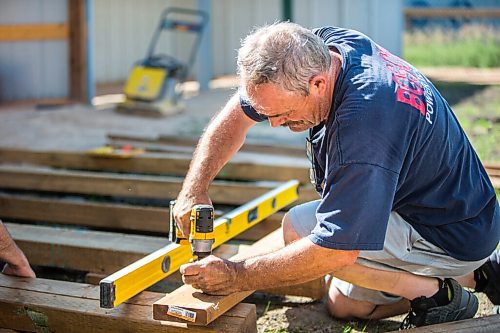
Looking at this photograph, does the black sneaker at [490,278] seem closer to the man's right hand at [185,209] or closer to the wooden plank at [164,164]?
the man's right hand at [185,209]

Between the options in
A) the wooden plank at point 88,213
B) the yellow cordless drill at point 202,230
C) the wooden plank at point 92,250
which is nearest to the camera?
the yellow cordless drill at point 202,230

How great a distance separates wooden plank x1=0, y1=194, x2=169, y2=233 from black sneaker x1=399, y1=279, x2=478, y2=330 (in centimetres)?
176

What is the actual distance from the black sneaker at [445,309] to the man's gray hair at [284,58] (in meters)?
1.09

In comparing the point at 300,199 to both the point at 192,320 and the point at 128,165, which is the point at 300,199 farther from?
the point at 192,320

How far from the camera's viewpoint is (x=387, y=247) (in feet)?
10.2

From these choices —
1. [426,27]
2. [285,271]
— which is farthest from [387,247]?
[426,27]

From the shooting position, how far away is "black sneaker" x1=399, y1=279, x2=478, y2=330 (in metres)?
3.14

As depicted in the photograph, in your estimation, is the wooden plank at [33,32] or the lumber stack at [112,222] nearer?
the lumber stack at [112,222]

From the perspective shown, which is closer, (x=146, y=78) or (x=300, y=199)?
(x=300, y=199)

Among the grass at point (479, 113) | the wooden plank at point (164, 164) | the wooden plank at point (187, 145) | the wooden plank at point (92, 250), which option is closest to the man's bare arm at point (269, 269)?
the wooden plank at point (92, 250)

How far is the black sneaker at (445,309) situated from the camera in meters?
3.14

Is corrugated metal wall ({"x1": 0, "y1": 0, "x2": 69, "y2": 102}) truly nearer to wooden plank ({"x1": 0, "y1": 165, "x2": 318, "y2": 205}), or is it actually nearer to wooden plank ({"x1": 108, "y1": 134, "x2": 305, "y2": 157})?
wooden plank ({"x1": 108, "y1": 134, "x2": 305, "y2": 157})

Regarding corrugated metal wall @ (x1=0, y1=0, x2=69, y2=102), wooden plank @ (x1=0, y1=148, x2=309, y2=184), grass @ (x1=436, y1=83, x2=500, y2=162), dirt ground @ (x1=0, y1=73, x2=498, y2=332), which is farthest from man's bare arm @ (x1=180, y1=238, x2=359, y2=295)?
corrugated metal wall @ (x1=0, y1=0, x2=69, y2=102)

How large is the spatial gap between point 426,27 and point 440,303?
16.2 meters
